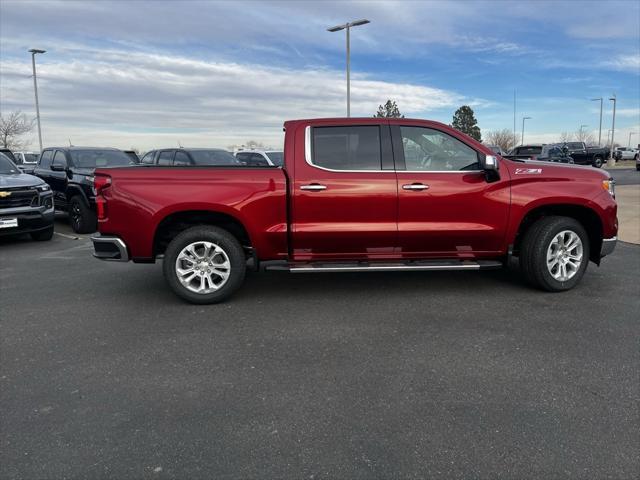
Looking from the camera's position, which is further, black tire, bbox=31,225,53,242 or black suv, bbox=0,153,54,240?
black tire, bbox=31,225,53,242

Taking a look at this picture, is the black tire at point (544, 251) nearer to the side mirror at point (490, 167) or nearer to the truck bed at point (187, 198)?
the side mirror at point (490, 167)

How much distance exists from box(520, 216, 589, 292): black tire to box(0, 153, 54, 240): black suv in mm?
8030

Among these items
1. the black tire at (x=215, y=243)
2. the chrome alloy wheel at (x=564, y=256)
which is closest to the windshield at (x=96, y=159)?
the black tire at (x=215, y=243)

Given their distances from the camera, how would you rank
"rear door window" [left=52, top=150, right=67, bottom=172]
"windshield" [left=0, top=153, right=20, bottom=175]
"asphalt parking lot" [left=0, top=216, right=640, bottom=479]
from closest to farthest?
"asphalt parking lot" [left=0, top=216, right=640, bottom=479], "windshield" [left=0, top=153, right=20, bottom=175], "rear door window" [left=52, top=150, right=67, bottom=172]

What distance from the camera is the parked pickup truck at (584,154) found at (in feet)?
132

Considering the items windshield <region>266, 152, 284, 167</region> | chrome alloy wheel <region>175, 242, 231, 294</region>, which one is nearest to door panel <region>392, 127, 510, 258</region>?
chrome alloy wheel <region>175, 242, 231, 294</region>

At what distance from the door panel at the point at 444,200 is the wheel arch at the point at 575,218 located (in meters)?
0.44

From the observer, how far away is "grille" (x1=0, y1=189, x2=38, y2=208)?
29.1 ft

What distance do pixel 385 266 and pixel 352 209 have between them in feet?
2.21

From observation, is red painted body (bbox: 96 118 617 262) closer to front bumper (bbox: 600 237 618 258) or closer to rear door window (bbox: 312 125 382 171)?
rear door window (bbox: 312 125 382 171)

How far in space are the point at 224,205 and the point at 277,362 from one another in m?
1.93

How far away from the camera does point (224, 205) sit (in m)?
5.24

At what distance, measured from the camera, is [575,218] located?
592 centimetres

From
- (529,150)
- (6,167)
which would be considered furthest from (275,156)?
(529,150)
